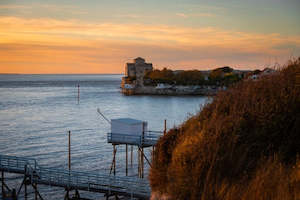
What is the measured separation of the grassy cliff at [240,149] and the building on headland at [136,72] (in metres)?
125

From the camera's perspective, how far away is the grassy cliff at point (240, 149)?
8141 mm

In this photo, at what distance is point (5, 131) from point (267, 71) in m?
37.2

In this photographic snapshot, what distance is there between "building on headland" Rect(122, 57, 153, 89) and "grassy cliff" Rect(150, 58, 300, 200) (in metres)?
125

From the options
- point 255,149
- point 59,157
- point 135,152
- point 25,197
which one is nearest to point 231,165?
point 255,149

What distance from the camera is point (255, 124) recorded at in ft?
35.7

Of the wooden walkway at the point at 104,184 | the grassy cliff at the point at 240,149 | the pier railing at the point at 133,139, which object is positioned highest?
the grassy cliff at the point at 240,149

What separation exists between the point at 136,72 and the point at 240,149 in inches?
5320

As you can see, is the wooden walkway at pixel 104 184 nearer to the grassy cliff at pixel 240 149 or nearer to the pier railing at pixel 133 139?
the pier railing at pixel 133 139

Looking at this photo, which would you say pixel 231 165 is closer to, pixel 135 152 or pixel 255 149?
pixel 255 149

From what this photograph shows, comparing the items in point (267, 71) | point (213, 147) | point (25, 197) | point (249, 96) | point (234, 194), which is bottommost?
point (25, 197)

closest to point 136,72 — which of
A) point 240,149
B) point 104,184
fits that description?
point 104,184

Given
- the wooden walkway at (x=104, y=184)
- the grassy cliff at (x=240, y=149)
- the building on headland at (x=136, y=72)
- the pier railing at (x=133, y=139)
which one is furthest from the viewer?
the building on headland at (x=136, y=72)

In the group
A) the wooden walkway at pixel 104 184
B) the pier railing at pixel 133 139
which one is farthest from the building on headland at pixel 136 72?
the wooden walkway at pixel 104 184

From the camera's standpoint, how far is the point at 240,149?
386 inches
